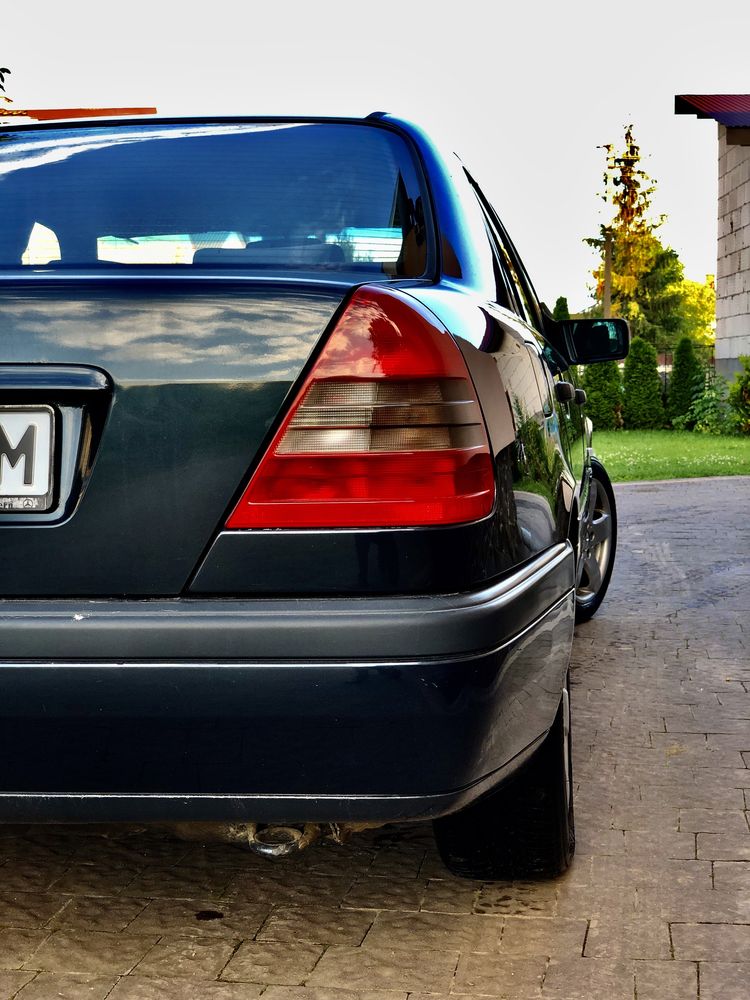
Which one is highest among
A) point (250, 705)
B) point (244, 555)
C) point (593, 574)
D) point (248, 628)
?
point (244, 555)

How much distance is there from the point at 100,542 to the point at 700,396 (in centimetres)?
2404

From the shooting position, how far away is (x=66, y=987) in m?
2.51

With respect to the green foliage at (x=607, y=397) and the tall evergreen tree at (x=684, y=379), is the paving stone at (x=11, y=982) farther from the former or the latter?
the green foliage at (x=607, y=397)

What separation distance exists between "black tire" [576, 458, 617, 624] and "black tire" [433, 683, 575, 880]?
291 cm

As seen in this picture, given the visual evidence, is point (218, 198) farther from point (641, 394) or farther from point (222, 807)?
point (641, 394)

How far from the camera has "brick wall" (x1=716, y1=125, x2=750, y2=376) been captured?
948 inches

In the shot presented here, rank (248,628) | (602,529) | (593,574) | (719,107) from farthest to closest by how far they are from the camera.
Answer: (719,107)
(602,529)
(593,574)
(248,628)

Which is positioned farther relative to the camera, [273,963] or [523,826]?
[523,826]

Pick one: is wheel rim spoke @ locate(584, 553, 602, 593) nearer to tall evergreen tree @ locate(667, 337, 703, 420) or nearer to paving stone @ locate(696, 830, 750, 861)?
paving stone @ locate(696, 830, 750, 861)

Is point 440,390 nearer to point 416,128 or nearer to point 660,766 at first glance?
point 416,128

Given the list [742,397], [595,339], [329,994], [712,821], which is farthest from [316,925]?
[742,397]

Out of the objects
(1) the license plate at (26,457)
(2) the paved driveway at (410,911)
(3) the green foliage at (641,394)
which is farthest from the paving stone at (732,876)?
(3) the green foliage at (641,394)

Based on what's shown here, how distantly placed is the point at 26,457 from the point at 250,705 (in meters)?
0.54

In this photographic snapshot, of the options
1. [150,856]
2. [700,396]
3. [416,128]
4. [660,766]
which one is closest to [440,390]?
[416,128]
